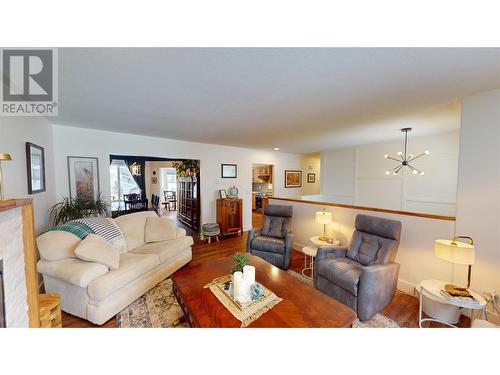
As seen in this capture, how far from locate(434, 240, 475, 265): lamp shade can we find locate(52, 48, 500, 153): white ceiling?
1.47m

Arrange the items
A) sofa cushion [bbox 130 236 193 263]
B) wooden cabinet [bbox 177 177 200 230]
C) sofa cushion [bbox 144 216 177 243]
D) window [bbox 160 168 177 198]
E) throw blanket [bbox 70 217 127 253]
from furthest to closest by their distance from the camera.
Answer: window [bbox 160 168 177 198], wooden cabinet [bbox 177 177 200 230], sofa cushion [bbox 144 216 177 243], sofa cushion [bbox 130 236 193 263], throw blanket [bbox 70 217 127 253]

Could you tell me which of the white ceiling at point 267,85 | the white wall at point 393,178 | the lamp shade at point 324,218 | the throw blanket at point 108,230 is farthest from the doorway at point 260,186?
the throw blanket at point 108,230

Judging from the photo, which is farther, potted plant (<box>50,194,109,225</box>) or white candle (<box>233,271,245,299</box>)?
potted plant (<box>50,194,109,225</box>)

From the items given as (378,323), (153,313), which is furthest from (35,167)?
(378,323)

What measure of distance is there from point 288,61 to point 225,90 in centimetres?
70

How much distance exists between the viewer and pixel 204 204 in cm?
456

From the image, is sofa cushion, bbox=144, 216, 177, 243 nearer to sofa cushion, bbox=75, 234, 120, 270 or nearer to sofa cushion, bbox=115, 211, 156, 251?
sofa cushion, bbox=115, 211, 156, 251

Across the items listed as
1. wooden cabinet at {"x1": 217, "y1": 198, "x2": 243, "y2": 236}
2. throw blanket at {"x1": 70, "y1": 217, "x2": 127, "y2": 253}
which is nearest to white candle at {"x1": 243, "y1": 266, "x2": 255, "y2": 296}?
throw blanket at {"x1": 70, "y1": 217, "x2": 127, "y2": 253}

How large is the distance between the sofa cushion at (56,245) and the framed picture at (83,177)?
1.42 m

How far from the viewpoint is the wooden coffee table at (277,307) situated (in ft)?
4.10

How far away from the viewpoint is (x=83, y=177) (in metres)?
3.16

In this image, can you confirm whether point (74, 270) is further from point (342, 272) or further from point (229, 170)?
point (229, 170)

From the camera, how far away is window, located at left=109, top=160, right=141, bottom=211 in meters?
5.67

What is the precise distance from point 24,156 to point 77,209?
1058 millimetres
